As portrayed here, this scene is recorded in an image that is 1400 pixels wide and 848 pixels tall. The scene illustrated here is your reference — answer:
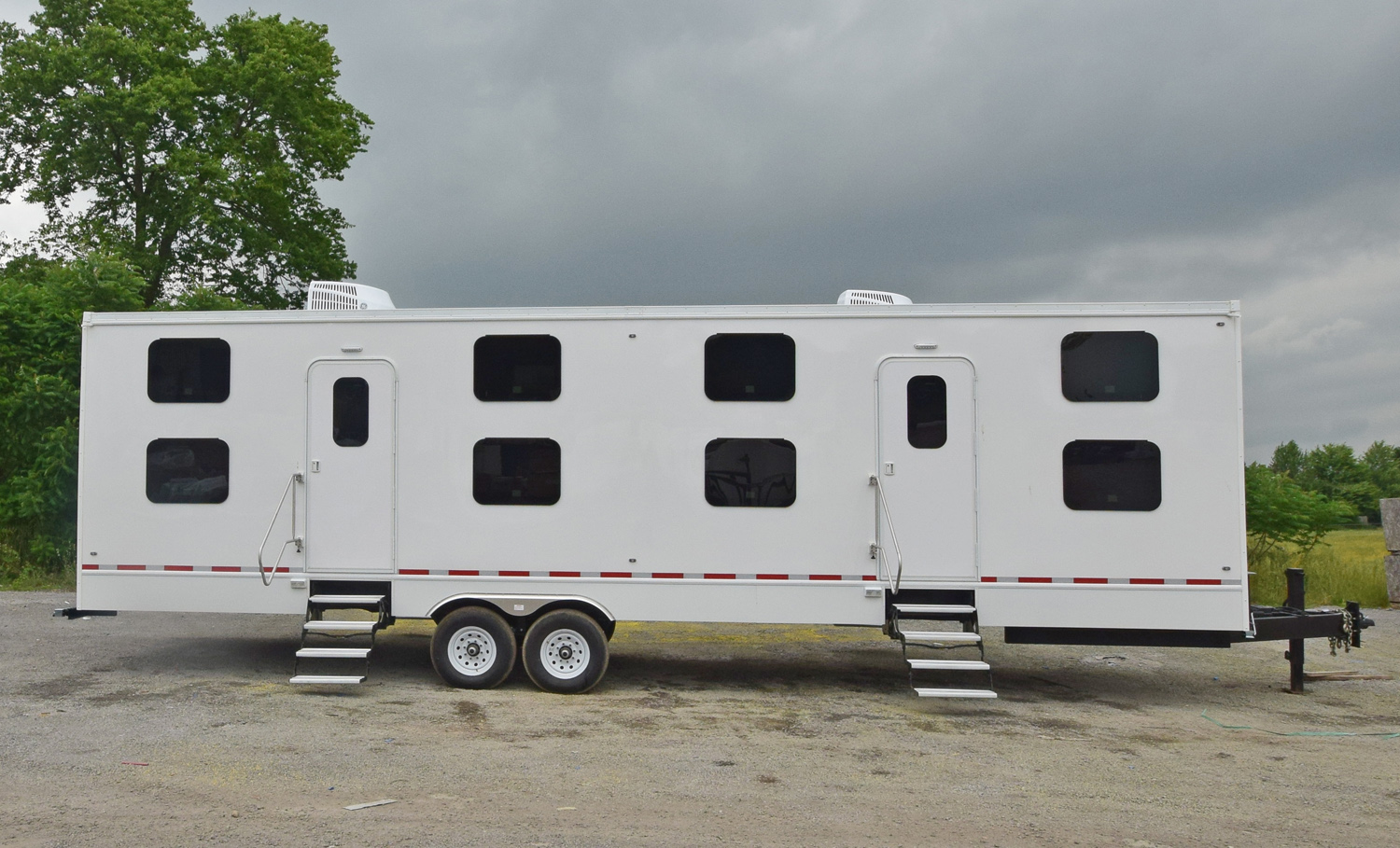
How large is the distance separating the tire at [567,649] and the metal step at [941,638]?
2543 millimetres

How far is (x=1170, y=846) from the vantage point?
4816 millimetres

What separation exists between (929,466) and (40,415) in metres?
13.5

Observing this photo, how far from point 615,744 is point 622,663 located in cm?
275

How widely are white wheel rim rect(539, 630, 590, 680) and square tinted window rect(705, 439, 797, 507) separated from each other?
1.65 metres

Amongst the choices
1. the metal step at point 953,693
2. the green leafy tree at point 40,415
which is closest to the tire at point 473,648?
the metal step at point 953,693

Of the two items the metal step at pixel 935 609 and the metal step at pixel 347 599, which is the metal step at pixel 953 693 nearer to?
the metal step at pixel 935 609

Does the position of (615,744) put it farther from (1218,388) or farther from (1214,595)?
(1218,388)

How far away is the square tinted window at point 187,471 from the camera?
8039 mm

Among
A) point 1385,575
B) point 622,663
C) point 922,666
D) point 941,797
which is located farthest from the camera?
point 1385,575

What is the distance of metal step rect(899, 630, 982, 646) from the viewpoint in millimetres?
7359

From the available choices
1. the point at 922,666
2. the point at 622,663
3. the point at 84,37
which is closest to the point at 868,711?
the point at 922,666

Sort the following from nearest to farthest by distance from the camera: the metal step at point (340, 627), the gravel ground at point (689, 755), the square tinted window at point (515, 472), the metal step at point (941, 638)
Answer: the gravel ground at point (689, 755) < the metal step at point (941, 638) < the metal step at point (340, 627) < the square tinted window at point (515, 472)

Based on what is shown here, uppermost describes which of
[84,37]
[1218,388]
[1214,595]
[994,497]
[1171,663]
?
[84,37]

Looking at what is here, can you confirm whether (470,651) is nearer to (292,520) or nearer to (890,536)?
(292,520)
